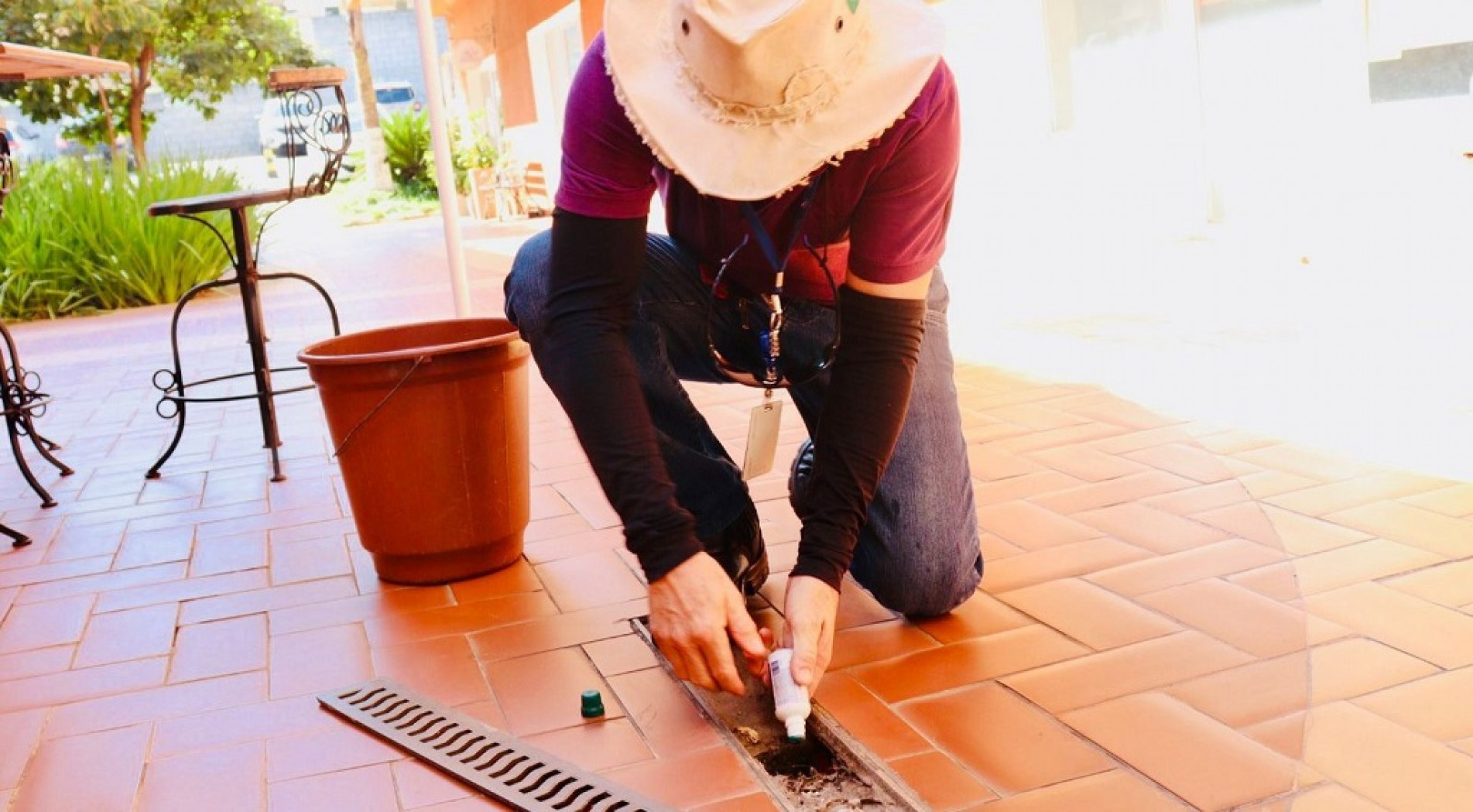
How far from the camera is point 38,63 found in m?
3.35

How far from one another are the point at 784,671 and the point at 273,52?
1541cm

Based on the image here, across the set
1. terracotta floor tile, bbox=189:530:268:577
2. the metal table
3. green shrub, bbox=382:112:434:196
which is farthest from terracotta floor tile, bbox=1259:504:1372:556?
green shrub, bbox=382:112:434:196

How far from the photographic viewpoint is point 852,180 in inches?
72.4

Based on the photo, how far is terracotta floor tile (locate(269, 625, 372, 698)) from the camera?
7.32ft

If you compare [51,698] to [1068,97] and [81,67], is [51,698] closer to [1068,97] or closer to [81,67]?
[81,67]

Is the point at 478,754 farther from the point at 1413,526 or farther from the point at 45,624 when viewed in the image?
the point at 1413,526

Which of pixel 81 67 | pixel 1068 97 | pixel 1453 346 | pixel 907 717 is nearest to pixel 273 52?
pixel 1068 97

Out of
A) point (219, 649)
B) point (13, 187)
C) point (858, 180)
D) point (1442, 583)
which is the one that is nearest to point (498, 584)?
point (219, 649)

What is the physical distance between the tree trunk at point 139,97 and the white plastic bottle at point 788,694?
1102cm

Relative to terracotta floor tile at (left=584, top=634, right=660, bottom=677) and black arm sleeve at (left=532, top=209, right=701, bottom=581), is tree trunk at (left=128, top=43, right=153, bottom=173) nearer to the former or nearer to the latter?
terracotta floor tile at (left=584, top=634, right=660, bottom=677)

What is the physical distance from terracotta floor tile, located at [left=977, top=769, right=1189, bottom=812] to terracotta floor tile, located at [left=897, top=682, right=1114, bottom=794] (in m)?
0.02

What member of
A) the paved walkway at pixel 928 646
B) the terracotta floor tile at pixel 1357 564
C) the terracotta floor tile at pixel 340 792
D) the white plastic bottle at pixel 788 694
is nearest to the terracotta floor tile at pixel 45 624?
the paved walkway at pixel 928 646

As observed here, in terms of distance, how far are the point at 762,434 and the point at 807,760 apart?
1.60 ft

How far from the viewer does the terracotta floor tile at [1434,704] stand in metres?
1.75
